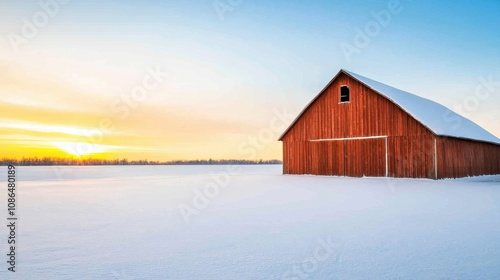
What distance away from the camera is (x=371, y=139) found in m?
24.2

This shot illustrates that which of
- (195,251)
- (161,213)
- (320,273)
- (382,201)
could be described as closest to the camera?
(320,273)

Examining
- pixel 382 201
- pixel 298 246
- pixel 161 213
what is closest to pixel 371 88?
pixel 382 201

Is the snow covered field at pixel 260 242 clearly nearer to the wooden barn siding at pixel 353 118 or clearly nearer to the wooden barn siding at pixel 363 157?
the wooden barn siding at pixel 363 157

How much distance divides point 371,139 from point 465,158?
329 inches

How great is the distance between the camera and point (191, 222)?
7859 millimetres

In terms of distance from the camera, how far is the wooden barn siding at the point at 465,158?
75.0 feet

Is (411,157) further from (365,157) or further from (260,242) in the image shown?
(260,242)

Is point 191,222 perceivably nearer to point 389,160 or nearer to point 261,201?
point 261,201

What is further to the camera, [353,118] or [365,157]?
[353,118]

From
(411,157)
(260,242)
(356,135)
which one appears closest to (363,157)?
(356,135)

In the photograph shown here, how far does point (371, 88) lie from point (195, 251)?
21521mm

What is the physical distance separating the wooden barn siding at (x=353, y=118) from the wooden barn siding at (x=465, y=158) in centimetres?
246

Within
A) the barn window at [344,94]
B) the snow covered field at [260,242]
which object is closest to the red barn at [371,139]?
the barn window at [344,94]

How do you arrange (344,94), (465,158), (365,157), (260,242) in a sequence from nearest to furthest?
(260,242) → (365,157) → (344,94) → (465,158)
